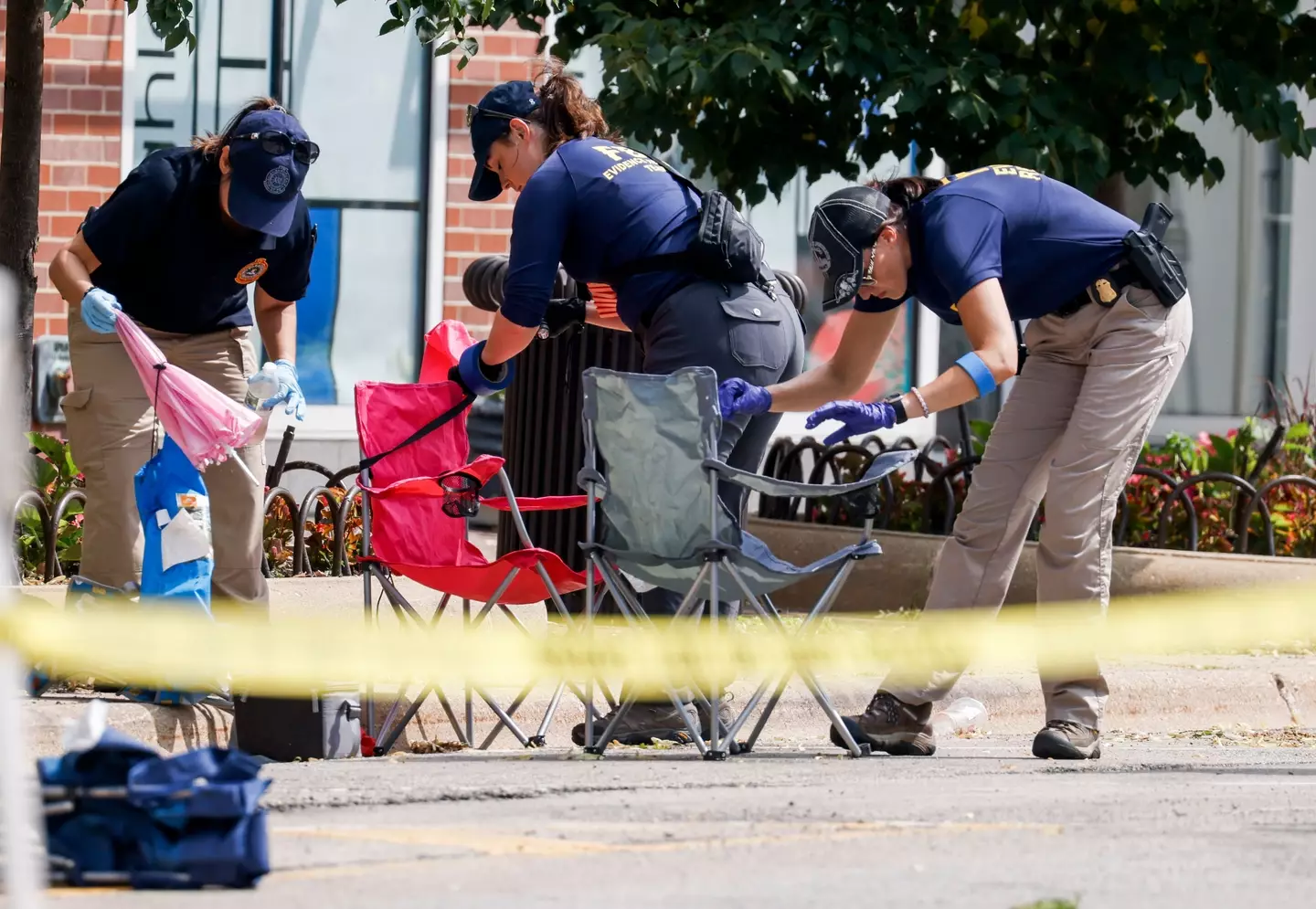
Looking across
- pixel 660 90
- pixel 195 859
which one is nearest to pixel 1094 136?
pixel 660 90

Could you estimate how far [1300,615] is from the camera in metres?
8.38

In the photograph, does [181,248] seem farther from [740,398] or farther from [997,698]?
[997,698]

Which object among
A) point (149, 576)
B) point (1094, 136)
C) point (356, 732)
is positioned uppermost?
point (1094, 136)

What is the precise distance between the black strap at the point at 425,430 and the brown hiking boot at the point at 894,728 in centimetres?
144

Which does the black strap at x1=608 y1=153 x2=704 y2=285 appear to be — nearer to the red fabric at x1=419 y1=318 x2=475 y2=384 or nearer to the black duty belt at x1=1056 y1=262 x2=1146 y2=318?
the red fabric at x1=419 y1=318 x2=475 y2=384

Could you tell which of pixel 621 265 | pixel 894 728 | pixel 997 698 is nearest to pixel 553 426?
pixel 621 265

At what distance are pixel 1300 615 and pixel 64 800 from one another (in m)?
6.02

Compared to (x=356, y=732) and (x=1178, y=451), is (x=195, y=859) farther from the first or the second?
(x=1178, y=451)

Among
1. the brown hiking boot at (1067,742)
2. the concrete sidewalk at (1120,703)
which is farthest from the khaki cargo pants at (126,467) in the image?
the brown hiking boot at (1067,742)

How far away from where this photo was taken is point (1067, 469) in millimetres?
5660

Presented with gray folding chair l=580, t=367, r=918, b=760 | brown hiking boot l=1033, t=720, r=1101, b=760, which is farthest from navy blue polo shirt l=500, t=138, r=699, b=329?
brown hiking boot l=1033, t=720, r=1101, b=760

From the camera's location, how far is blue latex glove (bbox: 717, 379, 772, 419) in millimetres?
5547

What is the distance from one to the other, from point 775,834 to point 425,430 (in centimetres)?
231

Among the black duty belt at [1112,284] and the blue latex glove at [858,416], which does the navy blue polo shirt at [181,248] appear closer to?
the blue latex glove at [858,416]
